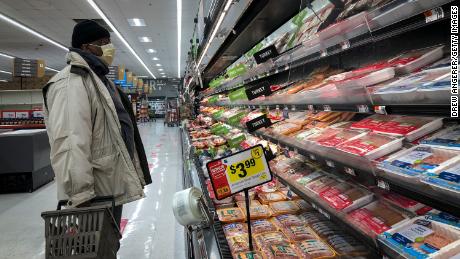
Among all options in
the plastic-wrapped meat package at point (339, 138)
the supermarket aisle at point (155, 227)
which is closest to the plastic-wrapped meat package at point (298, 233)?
the plastic-wrapped meat package at point (339, 138)

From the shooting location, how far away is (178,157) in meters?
8.52

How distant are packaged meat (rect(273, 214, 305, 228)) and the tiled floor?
136 centimetres

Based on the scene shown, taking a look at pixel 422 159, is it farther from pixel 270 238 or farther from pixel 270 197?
A: pixel 270 197

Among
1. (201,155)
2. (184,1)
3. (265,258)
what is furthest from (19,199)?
(184,1)

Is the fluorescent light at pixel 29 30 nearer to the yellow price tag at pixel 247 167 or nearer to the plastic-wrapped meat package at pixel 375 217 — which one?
the yellow price tag at pixel 247 167

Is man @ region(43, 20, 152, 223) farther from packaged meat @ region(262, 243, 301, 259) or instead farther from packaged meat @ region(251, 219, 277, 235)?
packaged meat @ region(262, 243, 301, 259)

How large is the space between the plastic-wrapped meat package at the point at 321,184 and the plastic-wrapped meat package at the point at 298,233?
26 centimetres

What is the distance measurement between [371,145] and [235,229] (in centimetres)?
107

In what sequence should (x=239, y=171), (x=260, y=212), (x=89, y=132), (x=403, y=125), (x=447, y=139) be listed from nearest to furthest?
(x=447, y=139) < (x=403, y=125) < (x=239, y=171) < (x=89, y=132) < (x=260, y=212)

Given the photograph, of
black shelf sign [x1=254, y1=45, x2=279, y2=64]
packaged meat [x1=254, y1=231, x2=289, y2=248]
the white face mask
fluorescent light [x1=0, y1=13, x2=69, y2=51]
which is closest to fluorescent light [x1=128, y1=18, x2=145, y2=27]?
fluorescent light [x1=0, y1=13, x2=69, y2=51]

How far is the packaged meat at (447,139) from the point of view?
1169 mm

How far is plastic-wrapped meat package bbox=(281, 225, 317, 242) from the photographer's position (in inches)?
74.8

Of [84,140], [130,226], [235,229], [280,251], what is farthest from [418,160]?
[130,226]

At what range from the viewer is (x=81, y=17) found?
10.4 metres
